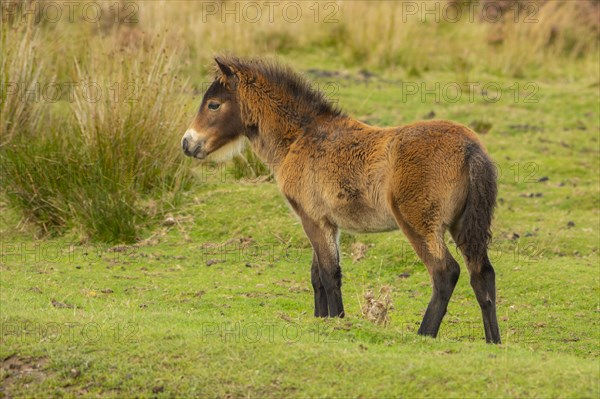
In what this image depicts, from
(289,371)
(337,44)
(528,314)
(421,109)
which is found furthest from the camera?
(337,44)

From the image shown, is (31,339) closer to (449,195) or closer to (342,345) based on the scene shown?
(342,345)

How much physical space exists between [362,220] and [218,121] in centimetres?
178

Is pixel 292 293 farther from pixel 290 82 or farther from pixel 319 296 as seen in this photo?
pixel 290 82

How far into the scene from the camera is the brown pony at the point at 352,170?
7.21 m

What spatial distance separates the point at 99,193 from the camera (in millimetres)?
10844

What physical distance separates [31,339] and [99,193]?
406 centimetres

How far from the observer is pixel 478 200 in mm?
7148

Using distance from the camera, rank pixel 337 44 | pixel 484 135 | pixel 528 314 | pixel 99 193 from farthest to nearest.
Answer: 1. pixel 337 44
2. pixel 484 135
3. pixel 99 193
4. pixel 528 314

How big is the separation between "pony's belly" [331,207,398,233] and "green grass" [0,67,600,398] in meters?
0.77

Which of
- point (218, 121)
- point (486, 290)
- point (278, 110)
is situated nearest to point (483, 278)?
point (486, 290)

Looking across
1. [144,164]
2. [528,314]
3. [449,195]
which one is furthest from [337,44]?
[449,195]

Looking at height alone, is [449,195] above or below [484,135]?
above

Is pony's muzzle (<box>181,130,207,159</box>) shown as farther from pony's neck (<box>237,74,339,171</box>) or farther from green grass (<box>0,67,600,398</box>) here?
green grass (<box>0,67,600,398</box>)

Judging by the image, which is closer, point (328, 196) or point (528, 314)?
point (328, 196)
